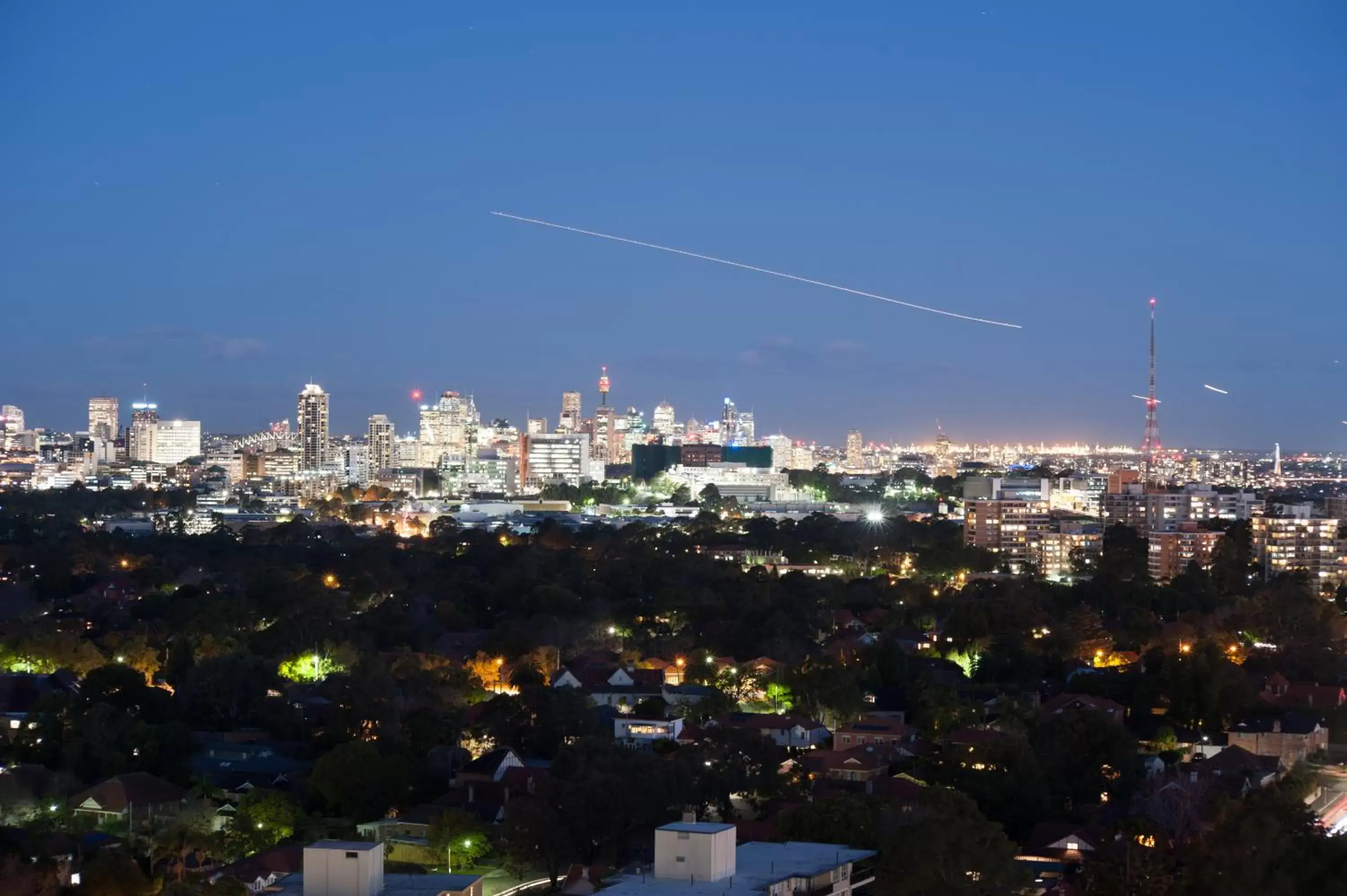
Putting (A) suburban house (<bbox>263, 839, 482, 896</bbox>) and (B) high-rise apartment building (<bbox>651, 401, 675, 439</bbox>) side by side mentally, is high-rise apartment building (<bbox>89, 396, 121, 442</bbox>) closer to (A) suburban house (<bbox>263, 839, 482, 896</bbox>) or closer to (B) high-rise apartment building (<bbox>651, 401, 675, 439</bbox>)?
(B) high-rise apartment building (<bbox>651, 401, 675, 439</bbox>)

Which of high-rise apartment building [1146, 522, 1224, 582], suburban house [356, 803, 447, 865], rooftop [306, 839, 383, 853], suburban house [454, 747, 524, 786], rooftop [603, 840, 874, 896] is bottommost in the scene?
suburban house [356, 803, 447, 865]

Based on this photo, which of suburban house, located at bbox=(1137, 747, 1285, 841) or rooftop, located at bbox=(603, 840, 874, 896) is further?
suburban house, located at bbox=(1137, 747, 1285, 841)

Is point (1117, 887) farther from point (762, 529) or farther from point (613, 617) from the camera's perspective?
point (762, 529)

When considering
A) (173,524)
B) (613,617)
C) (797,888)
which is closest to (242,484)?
(173,524)

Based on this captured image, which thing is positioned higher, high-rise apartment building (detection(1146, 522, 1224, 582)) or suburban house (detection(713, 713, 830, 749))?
high-rise apartment building (detection(1146, 522, 1224, 582))

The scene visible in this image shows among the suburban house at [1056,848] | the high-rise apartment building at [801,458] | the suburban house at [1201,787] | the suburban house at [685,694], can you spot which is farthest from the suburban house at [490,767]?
the high-rise apartment building at [801,458]

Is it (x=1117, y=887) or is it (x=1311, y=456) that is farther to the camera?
(x=1311, y=456)

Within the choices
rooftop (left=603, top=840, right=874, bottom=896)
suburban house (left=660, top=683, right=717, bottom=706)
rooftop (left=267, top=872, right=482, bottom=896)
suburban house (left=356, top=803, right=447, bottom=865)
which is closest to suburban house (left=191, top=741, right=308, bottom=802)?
suburban house (left=356, top=803, right=447, bottom=865)

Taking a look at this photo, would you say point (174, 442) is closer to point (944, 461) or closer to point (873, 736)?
point (944, 461)
